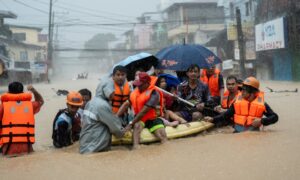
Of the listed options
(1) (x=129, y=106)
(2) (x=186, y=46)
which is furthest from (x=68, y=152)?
(2) (x=186, y=46)

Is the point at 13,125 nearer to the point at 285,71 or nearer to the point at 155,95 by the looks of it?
the point at 155,95

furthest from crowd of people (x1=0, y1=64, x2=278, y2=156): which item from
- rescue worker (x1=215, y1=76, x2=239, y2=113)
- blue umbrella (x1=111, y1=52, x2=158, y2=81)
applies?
blue umbrella (x1=111, y1=52, x2=158, y2=81)

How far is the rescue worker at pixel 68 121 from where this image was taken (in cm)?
596

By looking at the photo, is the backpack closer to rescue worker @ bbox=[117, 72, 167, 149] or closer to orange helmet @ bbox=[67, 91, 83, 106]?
orange helmet @ bbox=[67, 91, 83, 106]

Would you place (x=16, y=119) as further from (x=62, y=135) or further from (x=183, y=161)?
(x=183, y=161)

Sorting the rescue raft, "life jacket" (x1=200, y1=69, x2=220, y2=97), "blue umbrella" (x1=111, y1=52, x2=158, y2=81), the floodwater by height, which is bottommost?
the floodwater

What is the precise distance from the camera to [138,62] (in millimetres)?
7102

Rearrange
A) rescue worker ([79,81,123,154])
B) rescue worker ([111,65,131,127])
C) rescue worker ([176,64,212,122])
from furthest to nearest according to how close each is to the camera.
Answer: rescue worker ([176,64,212,122]) → rescue worker ([111,65,131,127]) → rescue worker ([79,81,123,154])

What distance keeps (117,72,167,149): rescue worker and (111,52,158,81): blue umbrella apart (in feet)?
3.96

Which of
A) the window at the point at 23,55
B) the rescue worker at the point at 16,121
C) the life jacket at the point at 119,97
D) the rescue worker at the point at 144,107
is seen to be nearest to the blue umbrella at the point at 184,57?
the life jacket at the point at 119,97

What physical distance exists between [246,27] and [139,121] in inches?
985

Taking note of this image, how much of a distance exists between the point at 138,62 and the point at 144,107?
5.28 feet

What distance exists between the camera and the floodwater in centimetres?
421

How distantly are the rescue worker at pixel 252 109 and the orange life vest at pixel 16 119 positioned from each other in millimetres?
2933
